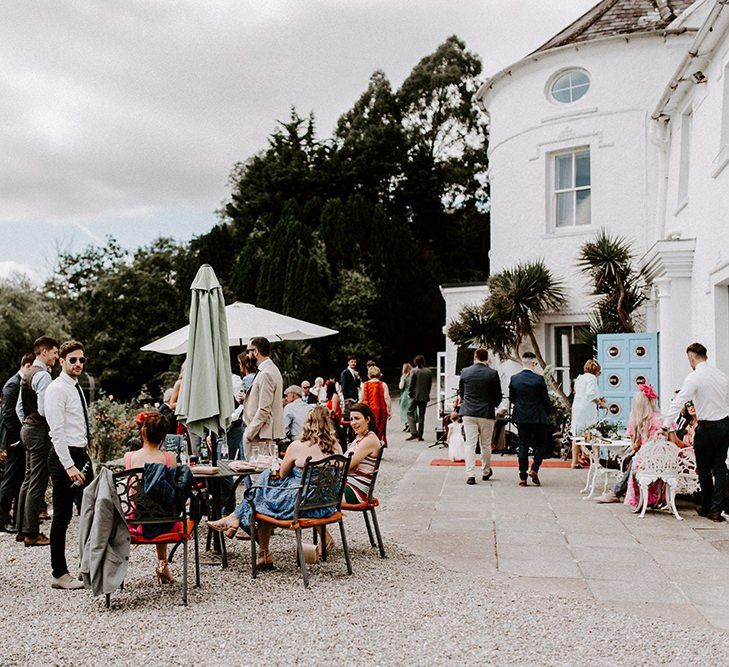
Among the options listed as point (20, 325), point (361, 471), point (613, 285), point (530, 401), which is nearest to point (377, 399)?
point (530, 401)

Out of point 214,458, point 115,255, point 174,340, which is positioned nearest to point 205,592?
point 214,458

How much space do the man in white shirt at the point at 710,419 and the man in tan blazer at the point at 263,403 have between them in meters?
4.24

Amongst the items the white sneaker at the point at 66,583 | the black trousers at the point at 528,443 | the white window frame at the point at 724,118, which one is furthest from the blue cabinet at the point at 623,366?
the white sneaker at the point at 66,583

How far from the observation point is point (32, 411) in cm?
724

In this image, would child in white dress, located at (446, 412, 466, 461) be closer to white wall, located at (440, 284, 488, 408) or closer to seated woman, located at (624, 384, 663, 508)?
seated woman, located at (624, 384, 663, 508)

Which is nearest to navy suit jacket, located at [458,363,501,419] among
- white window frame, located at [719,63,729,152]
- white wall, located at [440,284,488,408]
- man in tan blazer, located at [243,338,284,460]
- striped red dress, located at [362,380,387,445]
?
striped red dress, located at [362,380,387,445]

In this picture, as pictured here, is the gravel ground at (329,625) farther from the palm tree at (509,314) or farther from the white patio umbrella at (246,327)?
the palm tree at (509,314)

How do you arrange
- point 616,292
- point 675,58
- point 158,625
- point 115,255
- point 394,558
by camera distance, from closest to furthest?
point 158,625
point 394,558
point 616,292
point 675,58
point 115,255

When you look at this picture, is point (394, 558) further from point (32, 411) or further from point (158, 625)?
point (32, 411)

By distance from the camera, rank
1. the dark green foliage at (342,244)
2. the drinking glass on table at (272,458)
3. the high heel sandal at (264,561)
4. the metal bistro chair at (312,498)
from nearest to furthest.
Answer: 1. the metal bistro chair at (312,498)
2. the high heel sandal at (264,561)
3. the drinking glass on table at (272,458)
4. the dark green foliage at (342,244)

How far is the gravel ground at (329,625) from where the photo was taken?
14.6ft

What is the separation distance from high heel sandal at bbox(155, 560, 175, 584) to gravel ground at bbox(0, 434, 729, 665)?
0.08 meters

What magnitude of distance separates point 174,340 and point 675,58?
1141 centimetres

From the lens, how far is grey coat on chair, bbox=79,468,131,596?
5.27 metres
